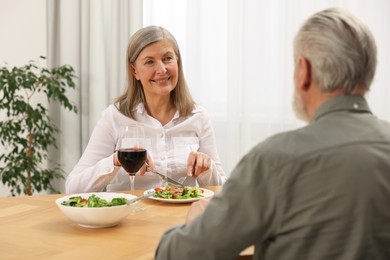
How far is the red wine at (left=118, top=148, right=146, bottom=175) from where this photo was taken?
1713 millimetres

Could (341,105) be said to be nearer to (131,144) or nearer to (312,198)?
(312,198)

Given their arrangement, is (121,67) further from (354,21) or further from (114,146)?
(354,21)

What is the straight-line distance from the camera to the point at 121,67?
4.05 meters

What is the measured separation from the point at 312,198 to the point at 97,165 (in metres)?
1.39

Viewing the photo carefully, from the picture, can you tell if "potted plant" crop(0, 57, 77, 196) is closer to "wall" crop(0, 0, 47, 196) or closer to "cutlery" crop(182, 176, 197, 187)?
"wall" crop(0, 0, 47, 196)

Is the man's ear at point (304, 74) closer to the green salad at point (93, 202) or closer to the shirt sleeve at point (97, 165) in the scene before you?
the green salad at point (93, 202)

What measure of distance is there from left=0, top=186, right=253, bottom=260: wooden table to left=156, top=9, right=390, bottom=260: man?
1.33 ft

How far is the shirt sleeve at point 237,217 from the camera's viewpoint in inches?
38.6

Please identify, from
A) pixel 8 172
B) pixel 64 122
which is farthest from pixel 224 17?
pixel 8 172

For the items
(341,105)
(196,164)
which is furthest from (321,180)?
(196,164)

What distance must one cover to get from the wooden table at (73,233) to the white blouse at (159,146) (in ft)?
1.48

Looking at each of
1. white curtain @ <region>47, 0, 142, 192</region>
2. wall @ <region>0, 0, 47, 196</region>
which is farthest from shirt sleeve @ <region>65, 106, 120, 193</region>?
wall @ <region>0, 0, 47, 196</region>

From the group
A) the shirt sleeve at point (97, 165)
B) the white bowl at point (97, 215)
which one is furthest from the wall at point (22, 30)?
the white bowl at point (97, 215)

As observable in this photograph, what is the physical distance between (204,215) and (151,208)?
854 millimetres
